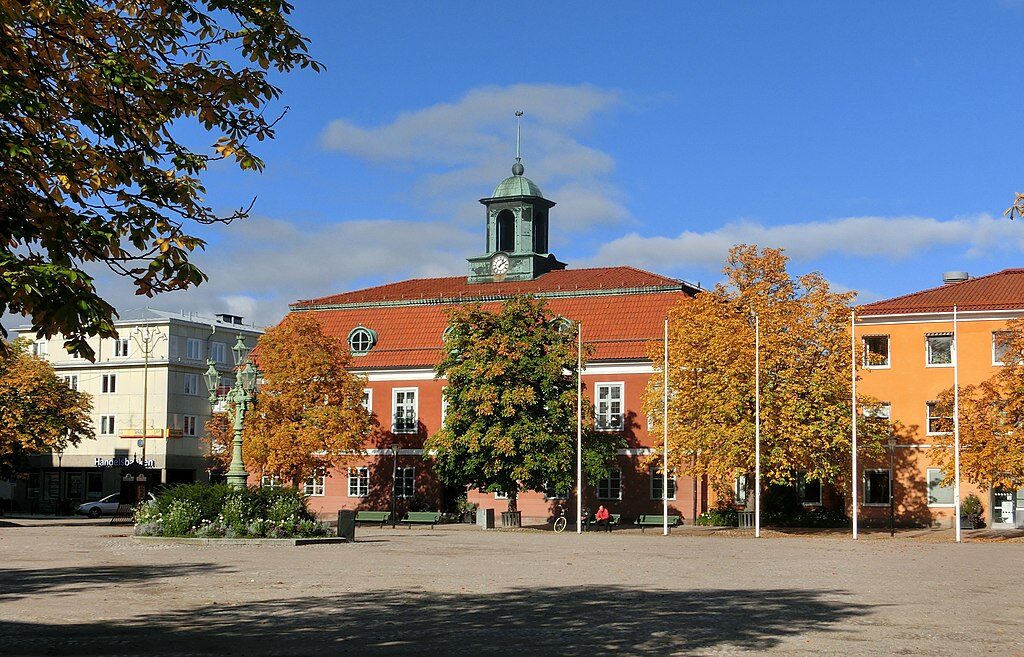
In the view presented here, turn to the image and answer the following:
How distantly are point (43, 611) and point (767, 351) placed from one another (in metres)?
36.3

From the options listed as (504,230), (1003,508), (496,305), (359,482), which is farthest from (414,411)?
(1003,508)

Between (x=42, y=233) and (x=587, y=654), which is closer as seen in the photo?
(x=42, y=233)

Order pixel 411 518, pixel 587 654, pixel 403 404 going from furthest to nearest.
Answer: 1. pixel 403 404
2. pixel 411 518
3. pixel 587 654

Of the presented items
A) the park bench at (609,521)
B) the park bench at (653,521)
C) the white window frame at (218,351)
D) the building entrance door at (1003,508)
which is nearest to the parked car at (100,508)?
the white window frame at (218,351)

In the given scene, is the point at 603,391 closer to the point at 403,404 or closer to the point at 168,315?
the point at 403,404

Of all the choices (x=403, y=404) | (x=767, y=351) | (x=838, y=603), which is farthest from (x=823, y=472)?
(x=838, y=603)

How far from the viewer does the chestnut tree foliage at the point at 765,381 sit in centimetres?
4981

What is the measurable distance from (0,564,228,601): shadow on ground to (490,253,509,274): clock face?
48867 mm

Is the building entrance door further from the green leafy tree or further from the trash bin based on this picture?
the trash bin

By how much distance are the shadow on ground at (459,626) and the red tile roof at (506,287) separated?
46284 mm

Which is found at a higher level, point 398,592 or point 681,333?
point 681,333

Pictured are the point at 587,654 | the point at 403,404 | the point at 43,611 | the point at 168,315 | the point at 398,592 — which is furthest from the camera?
the point at 168,315

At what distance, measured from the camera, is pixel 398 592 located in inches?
854

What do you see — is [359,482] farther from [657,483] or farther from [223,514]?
[223,514]
